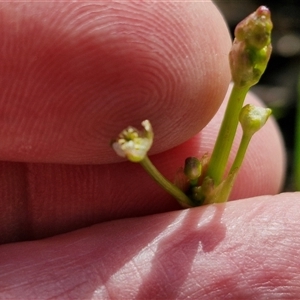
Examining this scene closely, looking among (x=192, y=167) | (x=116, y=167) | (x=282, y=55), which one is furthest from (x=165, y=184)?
(x=282, y=55)

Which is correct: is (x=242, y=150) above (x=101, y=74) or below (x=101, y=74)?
below

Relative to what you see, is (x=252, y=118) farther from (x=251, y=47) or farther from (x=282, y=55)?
(x=282, y=55)

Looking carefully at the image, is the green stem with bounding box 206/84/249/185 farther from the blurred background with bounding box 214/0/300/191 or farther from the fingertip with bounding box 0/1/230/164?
the blurred background with bounding box 214/0/300/191

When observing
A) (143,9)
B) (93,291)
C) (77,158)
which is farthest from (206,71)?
(93,291)

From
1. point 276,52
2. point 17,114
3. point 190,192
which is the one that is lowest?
point 190,192

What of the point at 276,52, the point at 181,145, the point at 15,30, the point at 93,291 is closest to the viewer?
the point at 15,30

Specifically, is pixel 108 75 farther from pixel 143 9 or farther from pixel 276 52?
pixel 276 52

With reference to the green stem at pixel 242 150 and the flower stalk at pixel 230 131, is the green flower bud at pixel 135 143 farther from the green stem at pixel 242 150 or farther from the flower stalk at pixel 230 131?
the green stem at pixel 242 150

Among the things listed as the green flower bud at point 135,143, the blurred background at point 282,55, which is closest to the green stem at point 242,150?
the green flower bud at point 135,143
